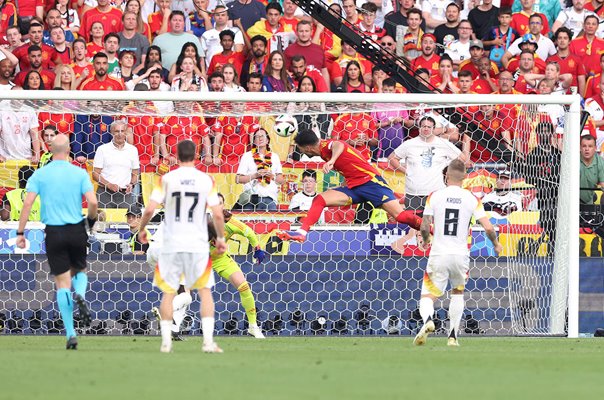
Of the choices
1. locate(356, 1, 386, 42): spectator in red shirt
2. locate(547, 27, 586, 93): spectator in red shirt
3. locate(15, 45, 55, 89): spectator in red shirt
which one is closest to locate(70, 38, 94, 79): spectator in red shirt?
locate(15, 45, 55, 89): spectator in red shirt

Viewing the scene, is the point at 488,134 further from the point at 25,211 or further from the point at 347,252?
the point at 25,211

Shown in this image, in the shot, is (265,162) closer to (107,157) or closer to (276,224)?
(276,224)

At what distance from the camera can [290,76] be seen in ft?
70.9

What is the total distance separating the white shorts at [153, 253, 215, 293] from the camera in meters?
12.2

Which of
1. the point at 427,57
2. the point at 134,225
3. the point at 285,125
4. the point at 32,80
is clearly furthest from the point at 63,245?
the point at 427,57

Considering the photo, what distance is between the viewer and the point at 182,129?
1841cm

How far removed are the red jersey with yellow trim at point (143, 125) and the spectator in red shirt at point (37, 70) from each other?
2.88 m

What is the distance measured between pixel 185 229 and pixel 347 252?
5.41 meters

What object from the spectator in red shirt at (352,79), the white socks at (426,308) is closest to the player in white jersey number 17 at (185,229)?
the white socks at (426,308)

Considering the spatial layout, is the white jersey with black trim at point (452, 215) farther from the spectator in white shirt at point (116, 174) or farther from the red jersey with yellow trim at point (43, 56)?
the red jersey with yellow trim at point (43, 56)

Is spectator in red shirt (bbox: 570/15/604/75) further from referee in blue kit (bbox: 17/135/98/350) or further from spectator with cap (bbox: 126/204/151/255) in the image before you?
referee in blue kit (bbox: 17/135/98/350)

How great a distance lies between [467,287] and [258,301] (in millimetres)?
2770

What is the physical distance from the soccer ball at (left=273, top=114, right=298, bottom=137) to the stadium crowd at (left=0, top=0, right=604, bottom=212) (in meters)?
0.14

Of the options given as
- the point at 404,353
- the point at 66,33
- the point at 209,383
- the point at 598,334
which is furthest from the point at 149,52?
the point at 209,383
